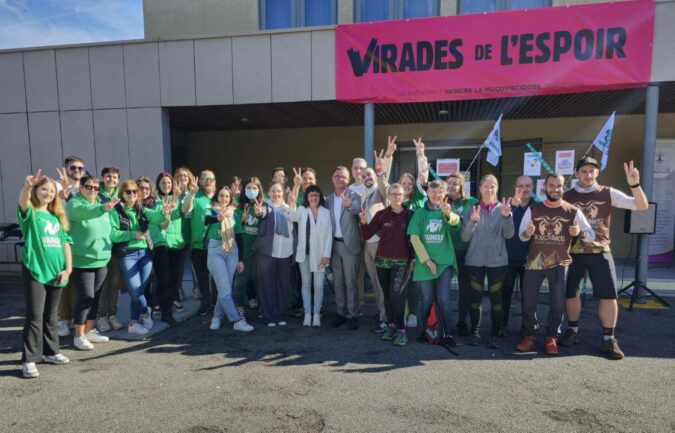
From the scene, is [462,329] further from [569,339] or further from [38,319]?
[38,319]

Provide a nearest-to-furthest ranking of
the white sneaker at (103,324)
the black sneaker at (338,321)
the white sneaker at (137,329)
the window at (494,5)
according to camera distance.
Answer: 1. the white sneaker at (137,329)
2. the white sneaker at (103,324)
3. the black sneaker at (338,321)
4. the window at (494,5)

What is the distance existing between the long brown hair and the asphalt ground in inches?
55.5

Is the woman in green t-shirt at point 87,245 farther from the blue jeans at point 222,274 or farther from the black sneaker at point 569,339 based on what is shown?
the black sneaker at point 569,339

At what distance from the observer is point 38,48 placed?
733 centimetres

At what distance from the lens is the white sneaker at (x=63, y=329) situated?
15.1 feet

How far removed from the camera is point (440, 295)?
419cm

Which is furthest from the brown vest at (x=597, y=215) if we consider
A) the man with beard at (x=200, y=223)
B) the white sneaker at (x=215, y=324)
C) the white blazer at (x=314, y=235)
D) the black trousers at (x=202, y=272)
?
the black trousers at (x=202, y=272)

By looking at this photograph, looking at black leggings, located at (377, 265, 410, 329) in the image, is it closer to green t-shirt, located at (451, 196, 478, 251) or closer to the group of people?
the group of people

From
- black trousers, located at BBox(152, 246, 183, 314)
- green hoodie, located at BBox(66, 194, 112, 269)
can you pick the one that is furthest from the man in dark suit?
green hoodie, located at BBox(66, 194, 112, 269)

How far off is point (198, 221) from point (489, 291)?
3.66 metres

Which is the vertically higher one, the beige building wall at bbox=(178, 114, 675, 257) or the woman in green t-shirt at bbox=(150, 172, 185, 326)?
the beige building wall at bbox=(178, 114, 675, 257)

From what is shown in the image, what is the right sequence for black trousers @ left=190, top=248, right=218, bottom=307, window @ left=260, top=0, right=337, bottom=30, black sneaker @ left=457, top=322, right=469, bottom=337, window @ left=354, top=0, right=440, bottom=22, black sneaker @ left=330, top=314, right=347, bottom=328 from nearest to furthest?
black sneaker @ left=457, top=322, right=469, bottom=337 → black sneaker @ left=330, top=314, right=347, bottom=328 → black trousers @ left=190, top=248, right=218, bottom=307 → window @ left=354, top=0, right=440, bottom=22 → window @ left=260, top=0, right=337, bottom=30

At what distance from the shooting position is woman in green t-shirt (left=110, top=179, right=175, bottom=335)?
4.41 m

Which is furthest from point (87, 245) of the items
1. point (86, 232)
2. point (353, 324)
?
point (353, 324)
